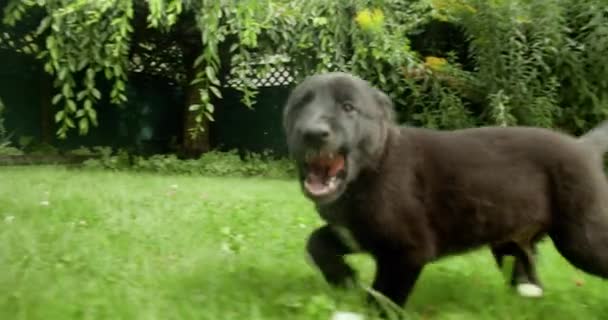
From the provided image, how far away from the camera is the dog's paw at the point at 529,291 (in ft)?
11.5

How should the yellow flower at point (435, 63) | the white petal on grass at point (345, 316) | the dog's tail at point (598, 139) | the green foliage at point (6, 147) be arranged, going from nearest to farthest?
the white petal on grass at point (345, 316) < the dog's tail at point (598, 139) < the yellow flower at point (435, 63) < the green foliage at point (6, 147)

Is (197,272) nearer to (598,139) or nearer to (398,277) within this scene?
(398,277)

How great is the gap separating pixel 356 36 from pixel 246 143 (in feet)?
11.8

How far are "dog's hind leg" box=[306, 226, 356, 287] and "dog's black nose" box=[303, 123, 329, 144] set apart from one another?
556 millimetres

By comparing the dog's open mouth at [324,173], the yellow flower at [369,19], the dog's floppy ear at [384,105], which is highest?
the yellow flower at [369,19]

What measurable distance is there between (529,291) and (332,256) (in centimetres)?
96

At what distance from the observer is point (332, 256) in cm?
347

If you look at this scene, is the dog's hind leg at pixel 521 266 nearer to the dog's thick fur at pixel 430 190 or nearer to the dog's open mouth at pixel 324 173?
the dog's thick fur at pixel 430 190

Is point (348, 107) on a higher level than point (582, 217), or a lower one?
higher

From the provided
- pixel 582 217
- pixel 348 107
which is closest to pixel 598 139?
pixel 582 217

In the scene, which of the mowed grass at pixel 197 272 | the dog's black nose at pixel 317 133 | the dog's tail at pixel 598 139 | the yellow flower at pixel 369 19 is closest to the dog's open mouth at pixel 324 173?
the dog's black nose at pixel 317 133

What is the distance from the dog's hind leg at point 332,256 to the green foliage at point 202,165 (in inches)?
270

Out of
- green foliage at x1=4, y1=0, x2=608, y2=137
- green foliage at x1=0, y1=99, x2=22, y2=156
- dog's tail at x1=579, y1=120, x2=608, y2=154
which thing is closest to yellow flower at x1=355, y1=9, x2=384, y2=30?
green foliage at x1=4, y1=0, x2=608, y2=137

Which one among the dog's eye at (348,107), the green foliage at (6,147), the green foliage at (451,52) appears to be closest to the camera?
the dog's eye at (348,107)
